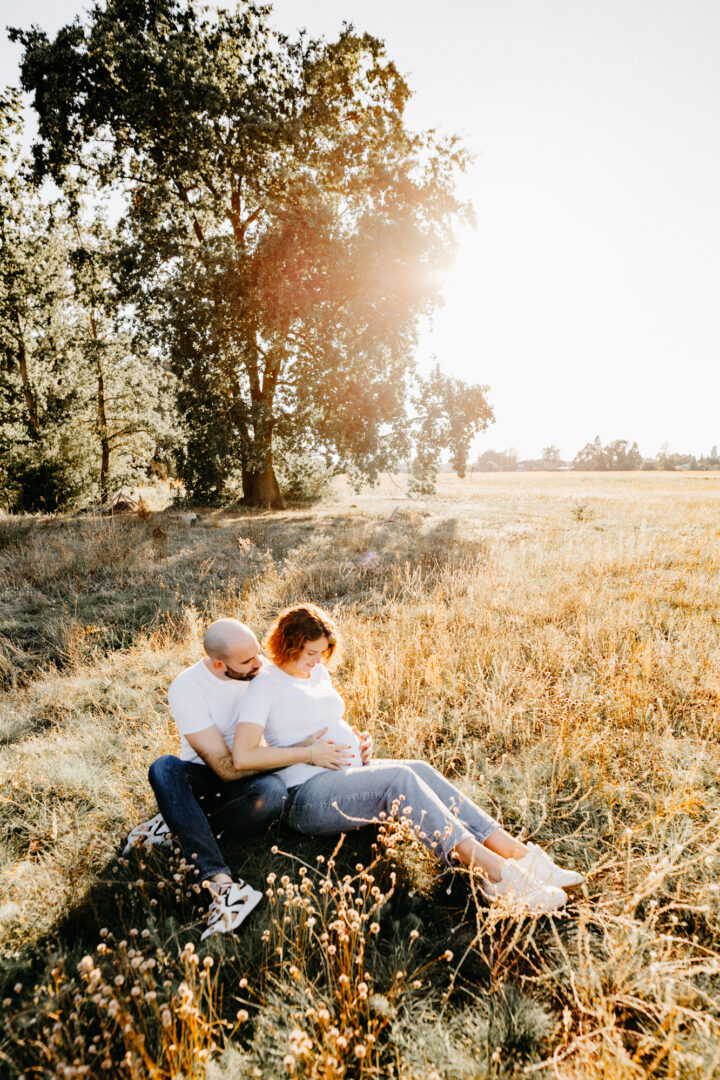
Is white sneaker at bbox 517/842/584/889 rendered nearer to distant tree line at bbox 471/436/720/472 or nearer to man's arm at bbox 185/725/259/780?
man's arm at bbox 185/725/259/780

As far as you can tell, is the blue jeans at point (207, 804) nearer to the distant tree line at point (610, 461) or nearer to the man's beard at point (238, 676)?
the man's beard at point (238, 676)

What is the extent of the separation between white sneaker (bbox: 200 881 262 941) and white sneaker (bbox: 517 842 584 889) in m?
1.38

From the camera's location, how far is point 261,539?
1273 cm

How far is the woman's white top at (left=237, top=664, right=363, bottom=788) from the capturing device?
3.07 meters

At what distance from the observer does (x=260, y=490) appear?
67.3 ft

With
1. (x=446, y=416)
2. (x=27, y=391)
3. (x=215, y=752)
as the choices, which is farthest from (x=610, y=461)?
(x=215, y=752)

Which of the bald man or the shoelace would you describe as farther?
the bald man

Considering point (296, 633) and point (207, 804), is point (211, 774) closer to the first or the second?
point (207, 804)

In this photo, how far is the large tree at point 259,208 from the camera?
1321 cm

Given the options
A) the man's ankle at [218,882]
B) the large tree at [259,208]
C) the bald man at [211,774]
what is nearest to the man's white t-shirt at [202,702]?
the bald man at [211,774]

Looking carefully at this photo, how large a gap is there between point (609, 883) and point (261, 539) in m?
10.8

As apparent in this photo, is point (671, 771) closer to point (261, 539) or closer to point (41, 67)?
point (261, 539)

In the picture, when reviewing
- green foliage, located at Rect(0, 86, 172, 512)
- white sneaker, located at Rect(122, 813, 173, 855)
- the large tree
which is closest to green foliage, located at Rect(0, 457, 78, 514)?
green foliage, located at Rect(0, 86, 172, 512)

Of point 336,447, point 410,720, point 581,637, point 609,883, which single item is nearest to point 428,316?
point 336,447
